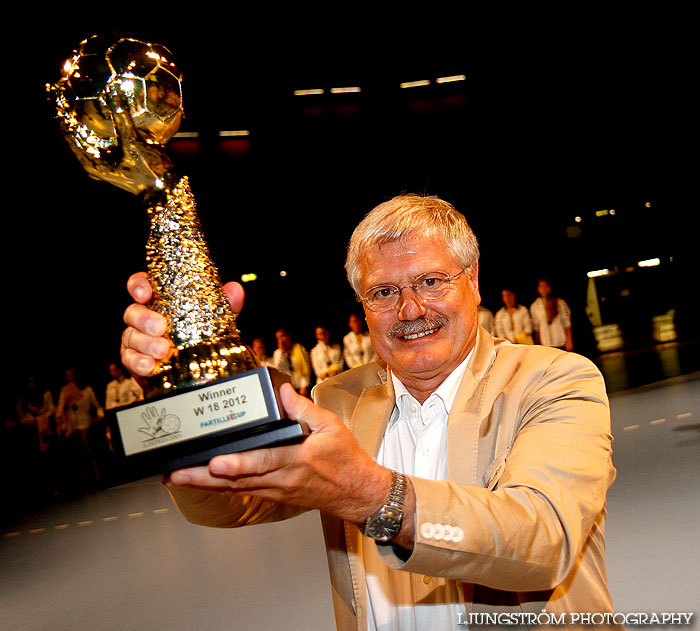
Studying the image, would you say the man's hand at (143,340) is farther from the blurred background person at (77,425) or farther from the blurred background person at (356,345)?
the blurred background person at (356,345)

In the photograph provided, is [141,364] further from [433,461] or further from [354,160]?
[354,160]

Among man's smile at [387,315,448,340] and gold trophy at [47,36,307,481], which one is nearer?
gold trophy at [47,36,307,481]

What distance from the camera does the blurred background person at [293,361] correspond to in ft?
36.0

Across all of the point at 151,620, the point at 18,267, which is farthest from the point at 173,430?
the point at 18,267

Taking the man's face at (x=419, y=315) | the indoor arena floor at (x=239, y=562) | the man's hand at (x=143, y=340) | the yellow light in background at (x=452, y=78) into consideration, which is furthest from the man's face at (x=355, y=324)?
the man's hand at (x=143, y=340)

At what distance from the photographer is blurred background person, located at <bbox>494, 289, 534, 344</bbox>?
10.9m

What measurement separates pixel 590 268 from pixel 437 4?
11.4 metres

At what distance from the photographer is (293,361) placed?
444 inches

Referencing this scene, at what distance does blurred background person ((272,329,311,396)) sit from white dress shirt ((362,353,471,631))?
9.01m

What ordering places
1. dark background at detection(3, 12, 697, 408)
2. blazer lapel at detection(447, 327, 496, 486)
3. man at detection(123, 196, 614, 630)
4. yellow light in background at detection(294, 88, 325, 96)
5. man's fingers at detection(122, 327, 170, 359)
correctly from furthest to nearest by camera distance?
yellow light in background at detection(294, 88, 325, 96) → dark background at detection(3, 12, 697, 408) → blazer lapel at detection(447, 327, 496, 486) → man's fingers at detection(122, 327, 170, 359) → man at detection(123, 196, 614, 630)

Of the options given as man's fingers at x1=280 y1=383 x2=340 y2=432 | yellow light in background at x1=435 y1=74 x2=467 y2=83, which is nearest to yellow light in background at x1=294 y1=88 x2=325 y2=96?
yellow light in background at x1=435 y1=74 x2=467 y2=83

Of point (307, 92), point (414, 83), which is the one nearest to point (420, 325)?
point (307, 92)

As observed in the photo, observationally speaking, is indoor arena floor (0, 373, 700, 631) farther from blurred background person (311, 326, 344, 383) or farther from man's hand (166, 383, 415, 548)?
blurred background person (311, 326, 344, 383)

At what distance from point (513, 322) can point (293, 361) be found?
3.59 metres
